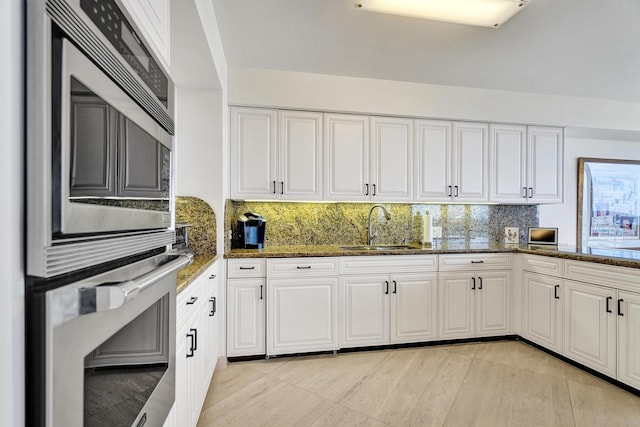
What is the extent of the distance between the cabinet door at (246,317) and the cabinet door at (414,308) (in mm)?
1160

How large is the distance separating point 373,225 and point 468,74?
5.57 ft

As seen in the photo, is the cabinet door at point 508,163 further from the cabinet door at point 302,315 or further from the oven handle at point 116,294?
the oven handle at point 116,294

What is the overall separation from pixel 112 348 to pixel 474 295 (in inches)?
131

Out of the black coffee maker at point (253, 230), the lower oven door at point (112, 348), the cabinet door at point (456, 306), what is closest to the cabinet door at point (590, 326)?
the cabinet door at point (456, 306)

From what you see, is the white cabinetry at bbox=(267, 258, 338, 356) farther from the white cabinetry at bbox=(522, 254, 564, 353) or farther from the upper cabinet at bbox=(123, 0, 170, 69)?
the upper cabinet at bbox=(123, 0, 170, 69)

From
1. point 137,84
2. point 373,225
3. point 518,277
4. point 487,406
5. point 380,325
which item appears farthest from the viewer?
point 373,225

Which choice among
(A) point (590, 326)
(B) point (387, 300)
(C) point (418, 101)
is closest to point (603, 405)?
(A) point (590, 326)

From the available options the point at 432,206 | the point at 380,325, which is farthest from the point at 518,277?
the point at 380,325

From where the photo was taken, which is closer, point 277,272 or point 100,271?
point 100,271

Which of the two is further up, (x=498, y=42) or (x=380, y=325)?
(x=498, y=42)

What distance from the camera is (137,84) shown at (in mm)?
803

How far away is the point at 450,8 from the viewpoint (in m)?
2.10

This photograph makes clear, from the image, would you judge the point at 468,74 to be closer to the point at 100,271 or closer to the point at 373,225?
the point at 373,225

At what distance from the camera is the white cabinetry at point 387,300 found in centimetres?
315
